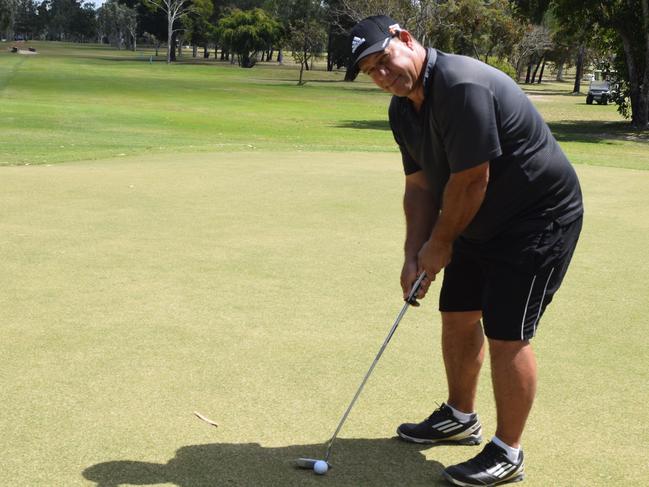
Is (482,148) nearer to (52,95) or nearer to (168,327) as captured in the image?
(168,327)

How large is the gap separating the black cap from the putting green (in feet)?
5.51

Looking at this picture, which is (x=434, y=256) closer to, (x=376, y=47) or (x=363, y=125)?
(x=376, y=47)

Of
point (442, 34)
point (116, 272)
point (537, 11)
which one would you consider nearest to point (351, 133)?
point (537, 11)

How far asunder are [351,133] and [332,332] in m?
20.0

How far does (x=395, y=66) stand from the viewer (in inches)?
132

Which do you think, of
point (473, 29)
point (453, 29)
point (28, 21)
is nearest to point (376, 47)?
point (453, 29)

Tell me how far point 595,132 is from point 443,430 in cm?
2705

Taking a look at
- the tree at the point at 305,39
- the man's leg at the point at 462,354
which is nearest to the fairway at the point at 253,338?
the man's leg at the point at 462,354

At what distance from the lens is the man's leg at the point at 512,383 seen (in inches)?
141

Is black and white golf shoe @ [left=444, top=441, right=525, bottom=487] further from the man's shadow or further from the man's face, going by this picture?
the man's face

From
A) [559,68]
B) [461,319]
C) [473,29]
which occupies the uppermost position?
[473,29]

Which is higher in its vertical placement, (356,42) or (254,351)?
(356,42)

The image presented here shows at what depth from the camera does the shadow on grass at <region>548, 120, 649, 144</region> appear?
2619 cm

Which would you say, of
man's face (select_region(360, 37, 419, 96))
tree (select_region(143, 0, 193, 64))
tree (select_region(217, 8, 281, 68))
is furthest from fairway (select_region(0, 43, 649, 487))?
tree (select_region(143, 0, 193, 64))
